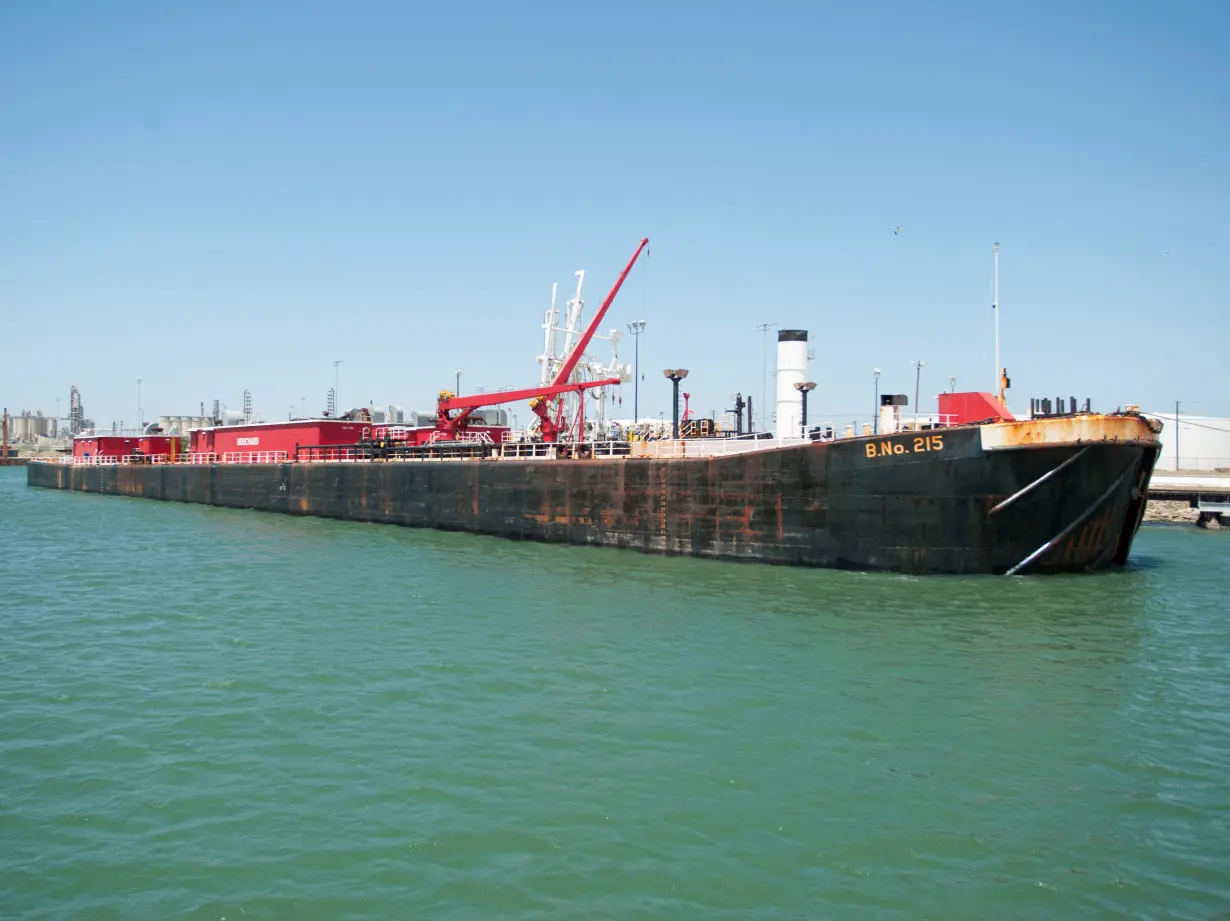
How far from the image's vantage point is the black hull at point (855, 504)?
2334 centimetres

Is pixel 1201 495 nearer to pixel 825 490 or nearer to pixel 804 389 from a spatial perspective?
pixel 804 389

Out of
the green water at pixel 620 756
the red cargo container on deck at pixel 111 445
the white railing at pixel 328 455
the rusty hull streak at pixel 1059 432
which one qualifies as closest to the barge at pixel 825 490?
the rusty hull streak at pixel 1059 432

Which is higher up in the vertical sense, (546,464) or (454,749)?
(546,464)

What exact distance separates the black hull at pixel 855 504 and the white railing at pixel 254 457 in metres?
23.2

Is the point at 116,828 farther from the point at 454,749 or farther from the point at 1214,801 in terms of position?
the point at 1214,801

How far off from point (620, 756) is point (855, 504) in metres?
15.8

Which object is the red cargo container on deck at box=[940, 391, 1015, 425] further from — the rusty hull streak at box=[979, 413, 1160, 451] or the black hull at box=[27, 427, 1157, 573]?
the black hull at box=[27, 427, 1157, 573]

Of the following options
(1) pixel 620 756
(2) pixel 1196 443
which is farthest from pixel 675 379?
(2) pixel 1196 443

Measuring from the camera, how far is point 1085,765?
11.5 m

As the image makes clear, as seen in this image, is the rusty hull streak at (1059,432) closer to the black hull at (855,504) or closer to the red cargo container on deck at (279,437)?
the black hull at (855,504)

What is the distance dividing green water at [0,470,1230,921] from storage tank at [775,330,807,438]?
10029 mm

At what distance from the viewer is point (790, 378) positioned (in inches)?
1248

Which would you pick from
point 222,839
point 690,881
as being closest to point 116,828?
point 222,839

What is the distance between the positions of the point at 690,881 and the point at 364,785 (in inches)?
176
